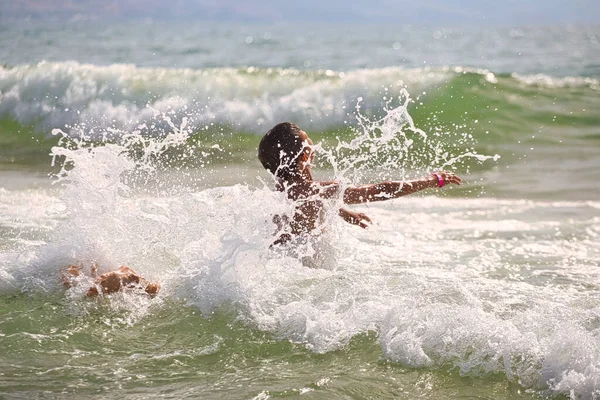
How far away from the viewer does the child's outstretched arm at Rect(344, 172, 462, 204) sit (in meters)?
4.80

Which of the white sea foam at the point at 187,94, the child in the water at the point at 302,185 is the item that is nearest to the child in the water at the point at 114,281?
the child in the water at the point at 302,185

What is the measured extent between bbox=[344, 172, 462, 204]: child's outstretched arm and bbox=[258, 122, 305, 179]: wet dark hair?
1.35 feet

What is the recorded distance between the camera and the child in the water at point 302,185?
16.0 ft

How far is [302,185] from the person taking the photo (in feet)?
16.3

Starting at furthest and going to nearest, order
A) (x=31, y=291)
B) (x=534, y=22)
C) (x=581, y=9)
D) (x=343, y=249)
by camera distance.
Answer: (x=581, y=9) < (x=534, y=22) < (x=343, y=249) < (x=31, y=291)

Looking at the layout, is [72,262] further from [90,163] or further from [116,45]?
[116,45]

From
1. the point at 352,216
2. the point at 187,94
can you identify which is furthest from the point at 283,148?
the point at 187,94

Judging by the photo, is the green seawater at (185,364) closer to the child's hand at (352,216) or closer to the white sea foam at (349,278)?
the white sea foam at (349,278)

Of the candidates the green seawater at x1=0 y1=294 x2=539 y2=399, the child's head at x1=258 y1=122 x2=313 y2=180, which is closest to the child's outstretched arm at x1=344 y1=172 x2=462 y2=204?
the child's head at x1=258 y1=122 x2=313 y2=180

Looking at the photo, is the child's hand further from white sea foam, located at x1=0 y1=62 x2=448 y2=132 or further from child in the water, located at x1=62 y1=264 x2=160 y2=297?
white sea foam, located at x1=0 y1=62 x2=448 y2=132

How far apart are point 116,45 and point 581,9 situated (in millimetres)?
106860

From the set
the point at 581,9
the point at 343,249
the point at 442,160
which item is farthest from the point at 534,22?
the point at 343,249

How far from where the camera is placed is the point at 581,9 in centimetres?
12088

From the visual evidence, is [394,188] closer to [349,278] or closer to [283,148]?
[349,278]
